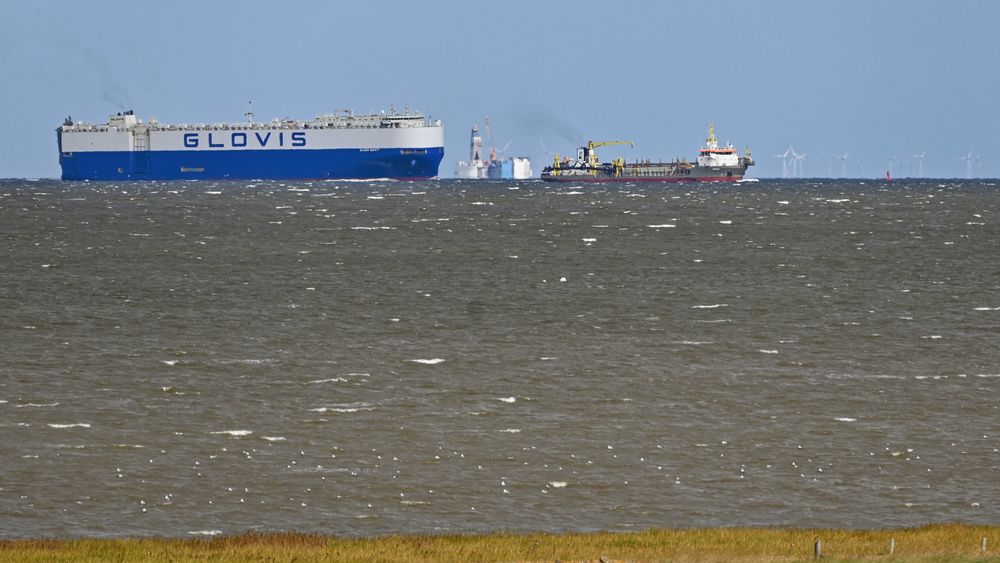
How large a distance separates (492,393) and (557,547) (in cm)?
1323

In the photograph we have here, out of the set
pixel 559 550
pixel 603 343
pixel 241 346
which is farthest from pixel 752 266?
pixel 559 550

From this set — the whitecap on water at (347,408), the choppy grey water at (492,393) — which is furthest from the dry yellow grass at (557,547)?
the whitecap on water at (347,408)

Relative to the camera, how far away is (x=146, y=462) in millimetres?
27469

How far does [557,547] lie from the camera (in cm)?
2120

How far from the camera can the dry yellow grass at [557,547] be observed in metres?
20.4

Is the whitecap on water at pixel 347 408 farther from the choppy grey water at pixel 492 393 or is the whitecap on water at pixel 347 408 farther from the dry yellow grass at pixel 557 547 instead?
the dry yellow grass at pixel 557 547

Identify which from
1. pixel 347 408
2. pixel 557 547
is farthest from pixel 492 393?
pixel 557 547

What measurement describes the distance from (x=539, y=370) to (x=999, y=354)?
1306 cm

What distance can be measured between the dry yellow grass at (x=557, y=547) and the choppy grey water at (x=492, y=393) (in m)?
1.30

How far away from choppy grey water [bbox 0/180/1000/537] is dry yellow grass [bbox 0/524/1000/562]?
1.30m

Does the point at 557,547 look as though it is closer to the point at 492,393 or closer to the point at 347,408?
the point at 347,408

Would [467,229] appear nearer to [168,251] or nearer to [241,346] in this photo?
[168,251]

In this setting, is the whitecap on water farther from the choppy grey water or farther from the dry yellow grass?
the dry yellow grass

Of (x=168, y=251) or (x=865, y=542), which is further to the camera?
(x=168, y=251)
